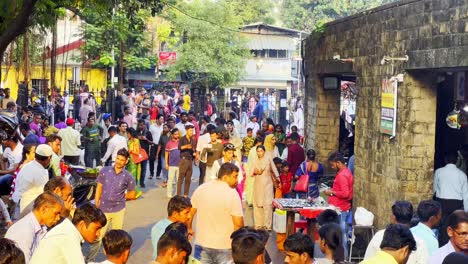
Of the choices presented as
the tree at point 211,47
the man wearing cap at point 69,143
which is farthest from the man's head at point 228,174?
the tree at point 211,47

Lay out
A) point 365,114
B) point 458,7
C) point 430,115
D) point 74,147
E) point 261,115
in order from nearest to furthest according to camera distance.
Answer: point 458,7, point 430,115, point 365,114, point 74,147, point 261,115

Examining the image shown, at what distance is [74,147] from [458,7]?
30.9 ft

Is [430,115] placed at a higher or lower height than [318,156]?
higher

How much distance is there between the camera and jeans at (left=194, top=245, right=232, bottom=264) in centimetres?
828

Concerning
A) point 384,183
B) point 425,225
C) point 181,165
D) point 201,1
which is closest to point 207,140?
Answer: point 181,165

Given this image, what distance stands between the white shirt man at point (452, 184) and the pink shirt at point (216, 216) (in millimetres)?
4193

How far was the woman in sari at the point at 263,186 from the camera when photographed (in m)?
12.7

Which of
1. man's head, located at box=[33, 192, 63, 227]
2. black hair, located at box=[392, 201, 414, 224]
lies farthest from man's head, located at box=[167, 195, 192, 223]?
black hair, located at box=[392, 201, 414, 224]

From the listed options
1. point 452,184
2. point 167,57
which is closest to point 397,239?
point 452,184

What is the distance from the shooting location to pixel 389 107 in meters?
12.4

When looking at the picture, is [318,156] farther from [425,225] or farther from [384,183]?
[425,225]

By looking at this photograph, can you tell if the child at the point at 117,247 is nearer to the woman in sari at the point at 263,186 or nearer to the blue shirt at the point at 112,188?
the blue shirt at the point at 112,188

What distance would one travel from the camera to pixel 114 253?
602 cm

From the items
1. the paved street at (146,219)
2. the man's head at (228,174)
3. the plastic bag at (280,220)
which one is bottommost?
the paved street at (146,219)
